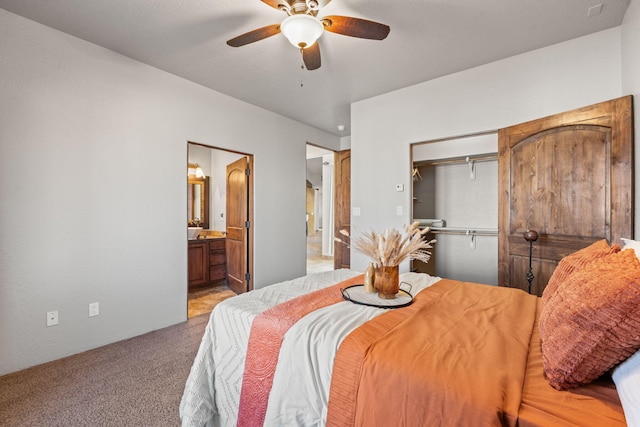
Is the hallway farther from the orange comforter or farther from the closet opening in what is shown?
the orange comforter

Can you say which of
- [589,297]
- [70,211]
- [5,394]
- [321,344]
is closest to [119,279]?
[70,211]

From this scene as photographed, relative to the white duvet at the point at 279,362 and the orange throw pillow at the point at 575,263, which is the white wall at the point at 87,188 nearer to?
the white duvet at the point at 279,362

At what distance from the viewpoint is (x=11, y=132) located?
216 centimetres

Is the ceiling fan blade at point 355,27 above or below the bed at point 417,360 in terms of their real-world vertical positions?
above

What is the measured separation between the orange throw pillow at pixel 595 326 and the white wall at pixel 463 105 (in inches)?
92.4

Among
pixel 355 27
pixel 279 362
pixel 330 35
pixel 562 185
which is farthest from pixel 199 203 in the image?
pixel 562 185

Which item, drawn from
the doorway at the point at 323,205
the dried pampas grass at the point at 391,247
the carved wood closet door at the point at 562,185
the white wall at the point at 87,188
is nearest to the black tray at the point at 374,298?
the dried pampas grass at the point at 391,247

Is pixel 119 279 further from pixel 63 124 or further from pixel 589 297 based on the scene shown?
pixel 589 297

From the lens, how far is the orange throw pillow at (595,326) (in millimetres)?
760

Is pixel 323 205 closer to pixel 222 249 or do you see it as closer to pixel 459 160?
pixel 222 249

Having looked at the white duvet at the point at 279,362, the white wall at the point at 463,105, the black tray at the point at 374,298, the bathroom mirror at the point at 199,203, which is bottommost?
the white duvet at the point at 279,362

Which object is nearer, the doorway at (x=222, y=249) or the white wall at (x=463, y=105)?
the white wall at (x=463, y=105)

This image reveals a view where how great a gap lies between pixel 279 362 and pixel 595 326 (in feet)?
3.40

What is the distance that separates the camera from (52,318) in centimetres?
236
